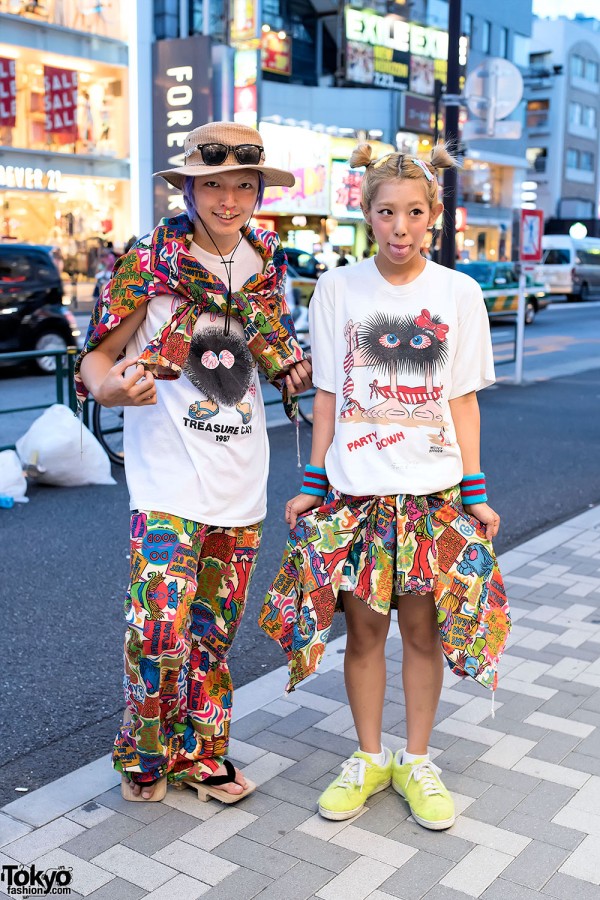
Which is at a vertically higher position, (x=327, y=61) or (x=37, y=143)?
(x=327, y=61)

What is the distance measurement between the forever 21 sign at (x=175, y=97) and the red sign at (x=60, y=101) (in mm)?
2078

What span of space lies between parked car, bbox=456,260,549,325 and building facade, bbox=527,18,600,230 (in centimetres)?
3856

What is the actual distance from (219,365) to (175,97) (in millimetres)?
23976

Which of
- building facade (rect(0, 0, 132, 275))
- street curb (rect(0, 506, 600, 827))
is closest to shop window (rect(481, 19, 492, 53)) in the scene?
building facade (rect(0, 0, 132, 275))

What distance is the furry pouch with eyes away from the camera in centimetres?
292

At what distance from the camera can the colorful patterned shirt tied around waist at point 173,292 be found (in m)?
2.85

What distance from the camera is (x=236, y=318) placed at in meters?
2.99

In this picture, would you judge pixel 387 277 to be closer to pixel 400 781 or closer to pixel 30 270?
pixel 400 781

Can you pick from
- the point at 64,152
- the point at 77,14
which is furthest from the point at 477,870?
the point at 77,14

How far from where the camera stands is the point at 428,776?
3078 millimetres

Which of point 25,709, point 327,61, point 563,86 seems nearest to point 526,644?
point 25,709

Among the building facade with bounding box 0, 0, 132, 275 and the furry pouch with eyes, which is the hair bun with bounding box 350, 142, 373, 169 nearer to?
the furry pouch with eyes

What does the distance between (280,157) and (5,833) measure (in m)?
30.8

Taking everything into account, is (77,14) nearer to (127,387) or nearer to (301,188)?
(301,188)
